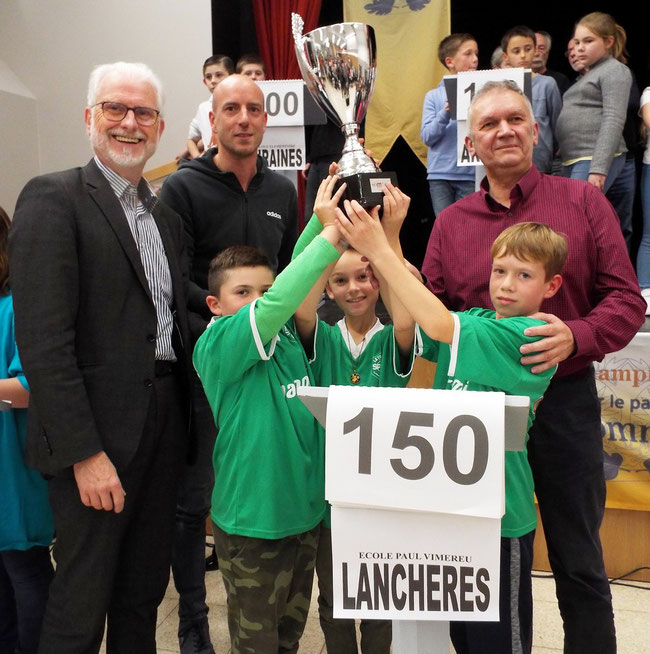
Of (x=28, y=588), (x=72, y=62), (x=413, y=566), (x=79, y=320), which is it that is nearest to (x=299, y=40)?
(x=79, y=320)

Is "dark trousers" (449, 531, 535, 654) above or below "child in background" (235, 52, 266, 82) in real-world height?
below

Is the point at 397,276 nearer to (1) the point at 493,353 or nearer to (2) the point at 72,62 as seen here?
(1) the point at 493,353

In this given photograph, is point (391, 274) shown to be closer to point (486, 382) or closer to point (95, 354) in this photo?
point (486, 382)

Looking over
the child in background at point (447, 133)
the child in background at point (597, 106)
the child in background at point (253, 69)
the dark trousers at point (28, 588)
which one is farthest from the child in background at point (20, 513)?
the child in background at point (597, 106)

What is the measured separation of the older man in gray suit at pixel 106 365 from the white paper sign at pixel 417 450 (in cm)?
69

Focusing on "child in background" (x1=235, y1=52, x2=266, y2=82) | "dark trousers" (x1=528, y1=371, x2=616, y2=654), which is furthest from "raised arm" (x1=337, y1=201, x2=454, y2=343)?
"child in background" (x1=235, y1=52, x2=266, y2=82)

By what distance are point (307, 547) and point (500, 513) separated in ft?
2.43

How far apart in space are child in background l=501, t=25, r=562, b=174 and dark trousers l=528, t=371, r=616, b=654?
2276mm

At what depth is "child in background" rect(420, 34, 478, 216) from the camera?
3857 millimetres

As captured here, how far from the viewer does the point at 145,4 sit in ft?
18.0

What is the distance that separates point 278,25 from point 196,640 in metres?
5.10

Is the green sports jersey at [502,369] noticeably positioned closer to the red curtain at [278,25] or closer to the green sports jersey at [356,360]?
the green sports jersey at [356,360]

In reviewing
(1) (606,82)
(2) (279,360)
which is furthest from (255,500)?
(1) (606,82)

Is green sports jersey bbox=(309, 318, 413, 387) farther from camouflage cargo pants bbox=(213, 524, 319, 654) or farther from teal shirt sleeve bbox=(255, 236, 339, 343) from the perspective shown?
Answer: camouflage cargo pants bbox=(213, 524, 319, 654)
